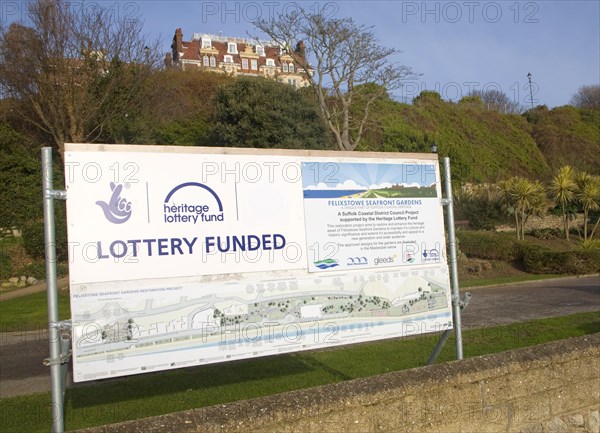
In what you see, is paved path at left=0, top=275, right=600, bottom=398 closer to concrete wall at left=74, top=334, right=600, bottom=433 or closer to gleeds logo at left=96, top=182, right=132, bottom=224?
gleeds logo at left=96, top=182, right=132, bottom=224

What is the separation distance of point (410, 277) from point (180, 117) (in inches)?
978

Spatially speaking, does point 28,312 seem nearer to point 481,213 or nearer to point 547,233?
point 481,213

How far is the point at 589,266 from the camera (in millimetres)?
20109

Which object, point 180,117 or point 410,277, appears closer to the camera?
point 410,277

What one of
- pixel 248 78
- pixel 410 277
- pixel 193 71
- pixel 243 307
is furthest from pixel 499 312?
pixel 193 71

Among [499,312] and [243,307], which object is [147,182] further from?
[499,312]

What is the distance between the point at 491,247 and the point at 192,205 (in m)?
Answer: 19.5

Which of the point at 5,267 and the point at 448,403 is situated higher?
the point at 5,267

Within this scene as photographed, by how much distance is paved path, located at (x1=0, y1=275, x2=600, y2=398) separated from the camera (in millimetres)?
7691

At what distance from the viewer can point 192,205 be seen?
4.06 m

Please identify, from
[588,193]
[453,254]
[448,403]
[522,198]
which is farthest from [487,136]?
[448,403]

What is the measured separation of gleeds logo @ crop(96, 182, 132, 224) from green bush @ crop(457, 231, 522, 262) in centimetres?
1978

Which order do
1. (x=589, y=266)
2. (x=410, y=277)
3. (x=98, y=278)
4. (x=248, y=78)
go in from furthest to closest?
(x=248, y=78) → (x=589, y=266) → (x=410, y=277) → (x=98, y=278)

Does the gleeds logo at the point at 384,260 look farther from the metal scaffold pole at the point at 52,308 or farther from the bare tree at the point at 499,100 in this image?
the bare tree at the point at 499,100
